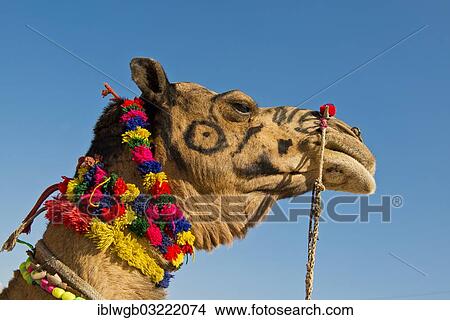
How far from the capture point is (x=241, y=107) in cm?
598

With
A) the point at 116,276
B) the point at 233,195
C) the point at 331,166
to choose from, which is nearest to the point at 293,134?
the point at 331,166

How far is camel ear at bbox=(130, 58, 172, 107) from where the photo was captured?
5.73 m

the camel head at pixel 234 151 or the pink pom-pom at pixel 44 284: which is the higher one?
the camel head at pixel 234 151

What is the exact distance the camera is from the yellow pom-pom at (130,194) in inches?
199

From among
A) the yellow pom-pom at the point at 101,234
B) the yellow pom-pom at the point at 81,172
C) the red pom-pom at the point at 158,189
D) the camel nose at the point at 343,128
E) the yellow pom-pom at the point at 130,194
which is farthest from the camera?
the camel nose at the point at 343,128

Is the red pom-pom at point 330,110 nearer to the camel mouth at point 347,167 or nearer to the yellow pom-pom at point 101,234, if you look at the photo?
the camel mouth at point 347,167

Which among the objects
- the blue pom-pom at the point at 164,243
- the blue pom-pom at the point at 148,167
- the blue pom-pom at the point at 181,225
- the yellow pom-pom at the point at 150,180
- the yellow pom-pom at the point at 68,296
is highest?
the blue pom-pom at the point at 148,167

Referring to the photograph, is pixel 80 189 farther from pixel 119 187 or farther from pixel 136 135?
pixel 136 135


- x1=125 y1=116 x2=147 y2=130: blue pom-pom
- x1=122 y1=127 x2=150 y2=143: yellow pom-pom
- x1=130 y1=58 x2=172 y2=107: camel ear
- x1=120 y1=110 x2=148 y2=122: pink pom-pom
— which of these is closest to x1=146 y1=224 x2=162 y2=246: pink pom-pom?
x1=122 y1=127 x2=150 y2=143: yellow pom-pom

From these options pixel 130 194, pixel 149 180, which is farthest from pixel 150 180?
pixel 130 194

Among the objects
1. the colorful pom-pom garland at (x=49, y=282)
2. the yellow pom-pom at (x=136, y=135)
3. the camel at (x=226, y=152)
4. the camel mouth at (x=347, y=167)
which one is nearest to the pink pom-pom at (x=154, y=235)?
the camel at (x=226, y=152)

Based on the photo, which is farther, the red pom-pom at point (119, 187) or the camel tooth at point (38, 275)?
the red pom-pom at point (119, 187)
